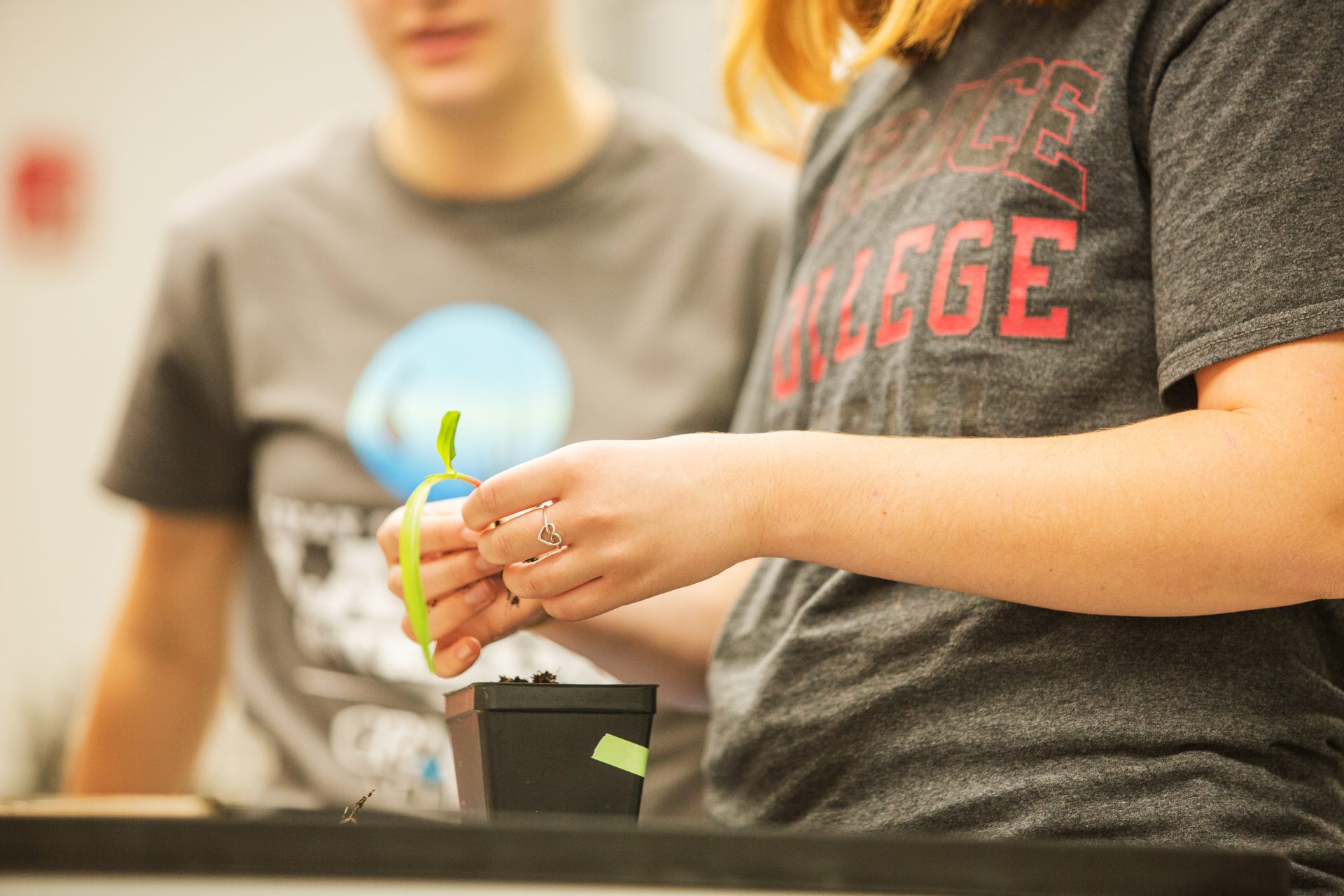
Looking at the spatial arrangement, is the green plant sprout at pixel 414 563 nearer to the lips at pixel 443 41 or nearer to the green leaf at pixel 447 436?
the green leaf at pixel 447 436

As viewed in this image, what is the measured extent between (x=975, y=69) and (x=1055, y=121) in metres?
0.12

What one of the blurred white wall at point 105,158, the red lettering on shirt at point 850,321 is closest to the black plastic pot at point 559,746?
the red lettering on shirt at point 850,321

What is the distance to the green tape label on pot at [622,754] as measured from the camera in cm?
62

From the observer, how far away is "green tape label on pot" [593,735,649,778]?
2.03 ft

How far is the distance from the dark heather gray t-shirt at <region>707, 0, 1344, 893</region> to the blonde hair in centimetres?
5

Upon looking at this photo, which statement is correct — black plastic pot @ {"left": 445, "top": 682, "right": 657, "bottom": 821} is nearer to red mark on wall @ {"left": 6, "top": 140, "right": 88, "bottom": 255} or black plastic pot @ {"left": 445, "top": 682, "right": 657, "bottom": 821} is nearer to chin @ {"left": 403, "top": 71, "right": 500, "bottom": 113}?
chin @ {"left": 403, "top": 71, "right": 500, "bottom": 113}

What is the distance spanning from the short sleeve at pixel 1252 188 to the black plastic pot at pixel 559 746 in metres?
0.33

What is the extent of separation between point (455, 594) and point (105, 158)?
102 inches

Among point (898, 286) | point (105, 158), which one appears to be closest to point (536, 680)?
point (898, 286)

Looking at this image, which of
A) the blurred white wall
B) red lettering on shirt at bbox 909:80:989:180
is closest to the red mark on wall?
the blurred white wall

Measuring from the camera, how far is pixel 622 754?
2.05 feet

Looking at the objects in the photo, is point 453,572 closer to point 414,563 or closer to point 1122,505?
point 414,563

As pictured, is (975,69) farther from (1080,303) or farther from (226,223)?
(226,223)

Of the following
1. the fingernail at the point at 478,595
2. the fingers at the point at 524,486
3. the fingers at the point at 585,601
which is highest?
the fingers at the point at 524,486
